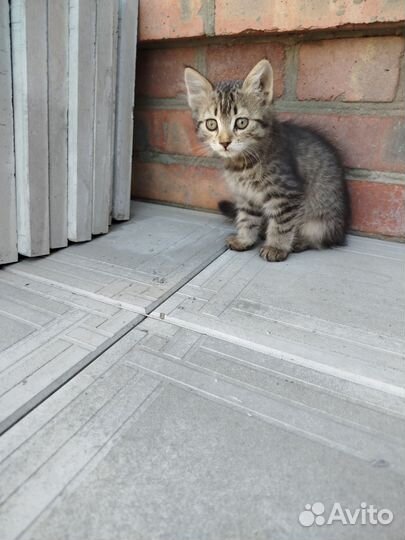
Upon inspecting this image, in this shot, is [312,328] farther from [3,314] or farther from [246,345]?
[3,314]

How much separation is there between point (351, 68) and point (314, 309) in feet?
2.72

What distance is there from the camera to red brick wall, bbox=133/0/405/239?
4.08 ft

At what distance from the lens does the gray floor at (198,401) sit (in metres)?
0.51

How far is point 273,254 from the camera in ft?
4.10

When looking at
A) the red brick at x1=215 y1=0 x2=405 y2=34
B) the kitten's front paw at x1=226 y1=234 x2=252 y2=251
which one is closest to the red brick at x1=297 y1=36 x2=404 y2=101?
the red brick at x1=215 y1=0 x2=405 y2=34

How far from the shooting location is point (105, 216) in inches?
55.1

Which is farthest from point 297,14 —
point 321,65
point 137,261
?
point 137,261

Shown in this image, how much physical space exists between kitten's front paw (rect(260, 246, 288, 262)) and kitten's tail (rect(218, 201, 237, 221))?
0.31 m

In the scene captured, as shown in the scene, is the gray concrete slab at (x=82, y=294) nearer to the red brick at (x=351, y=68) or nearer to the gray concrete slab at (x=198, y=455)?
the gray concrete slab at (x=198, y=455)

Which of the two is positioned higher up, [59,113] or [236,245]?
[59,113]

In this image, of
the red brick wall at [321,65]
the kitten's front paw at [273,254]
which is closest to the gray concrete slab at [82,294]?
the kitten's front paw at [273,254]

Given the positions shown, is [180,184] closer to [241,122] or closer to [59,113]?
[241,122]

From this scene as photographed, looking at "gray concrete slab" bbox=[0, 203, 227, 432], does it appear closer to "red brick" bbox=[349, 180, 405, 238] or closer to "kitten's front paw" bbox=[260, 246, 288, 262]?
"kitten's front paw" bbox=[260, 246, 288, 262]

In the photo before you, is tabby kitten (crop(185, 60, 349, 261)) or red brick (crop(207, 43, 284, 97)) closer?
tabby kitten (crop(185, 60, 349, 261))
